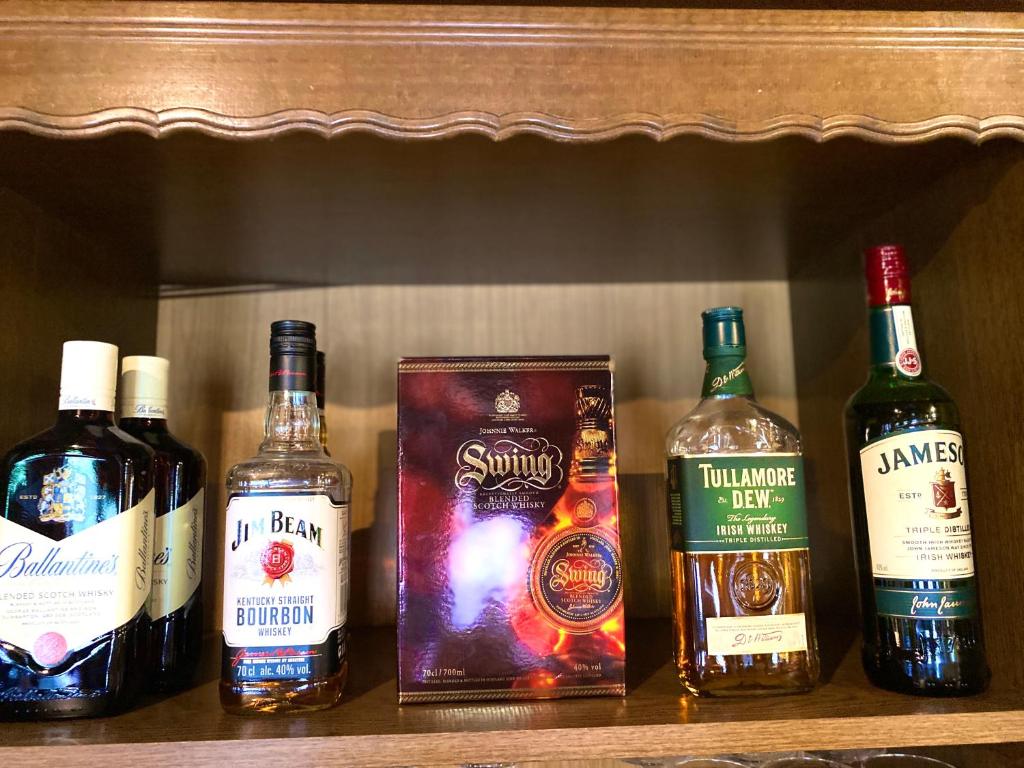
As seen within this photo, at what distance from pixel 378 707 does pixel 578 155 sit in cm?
51

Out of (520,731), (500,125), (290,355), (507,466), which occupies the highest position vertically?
(500,125)

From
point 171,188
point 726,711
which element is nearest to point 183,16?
point 171,188

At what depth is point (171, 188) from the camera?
729mm

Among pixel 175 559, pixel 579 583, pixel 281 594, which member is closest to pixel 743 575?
pixel 579 583

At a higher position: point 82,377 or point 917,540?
point 82,377

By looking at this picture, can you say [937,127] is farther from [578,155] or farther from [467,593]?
[467,593]

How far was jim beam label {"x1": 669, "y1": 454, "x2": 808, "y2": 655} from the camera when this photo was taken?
0.66 meters

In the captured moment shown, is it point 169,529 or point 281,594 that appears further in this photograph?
point 169,529

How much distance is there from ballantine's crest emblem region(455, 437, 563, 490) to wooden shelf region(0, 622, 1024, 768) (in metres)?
0.19

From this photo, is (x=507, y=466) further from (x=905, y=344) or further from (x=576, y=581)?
(x=905, y=344)

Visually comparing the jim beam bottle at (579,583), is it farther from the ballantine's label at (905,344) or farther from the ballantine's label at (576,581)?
the ballantine's label at (905,344)

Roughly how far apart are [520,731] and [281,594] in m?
0.22

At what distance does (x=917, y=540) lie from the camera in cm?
64

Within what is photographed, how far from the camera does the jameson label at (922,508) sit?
64 cm
